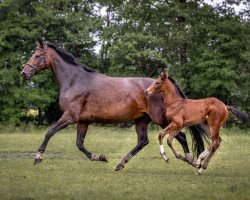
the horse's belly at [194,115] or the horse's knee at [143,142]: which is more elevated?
the horse's belly at [194,115]

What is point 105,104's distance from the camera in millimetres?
14133

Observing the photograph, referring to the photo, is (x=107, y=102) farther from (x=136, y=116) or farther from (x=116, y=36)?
(x=116, y=36)

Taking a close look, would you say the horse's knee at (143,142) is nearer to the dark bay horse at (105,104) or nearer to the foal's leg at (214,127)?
the dark bay horse at (105,104)

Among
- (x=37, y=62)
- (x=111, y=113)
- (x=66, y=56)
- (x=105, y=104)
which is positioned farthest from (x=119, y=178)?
(x=37, y=62)

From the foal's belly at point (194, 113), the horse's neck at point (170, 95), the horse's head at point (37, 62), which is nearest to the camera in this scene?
the foal's belly at point (194, 113)

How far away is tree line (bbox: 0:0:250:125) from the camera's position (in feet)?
130

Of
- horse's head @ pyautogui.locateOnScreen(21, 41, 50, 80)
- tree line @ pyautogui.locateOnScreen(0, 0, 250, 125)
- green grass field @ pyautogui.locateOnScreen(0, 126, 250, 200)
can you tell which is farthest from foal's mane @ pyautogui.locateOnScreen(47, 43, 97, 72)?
tree line @ pyautogui.locateOnScreen(0, 0, 250, 125)

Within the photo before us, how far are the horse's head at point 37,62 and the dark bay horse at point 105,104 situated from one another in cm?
38

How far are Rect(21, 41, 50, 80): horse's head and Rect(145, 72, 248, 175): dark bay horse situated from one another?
113 inches

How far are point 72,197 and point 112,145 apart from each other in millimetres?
12928

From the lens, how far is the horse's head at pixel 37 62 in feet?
48.6

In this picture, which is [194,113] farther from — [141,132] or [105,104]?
[105,104]

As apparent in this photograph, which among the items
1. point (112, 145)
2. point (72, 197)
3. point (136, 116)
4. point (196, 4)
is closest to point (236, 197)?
point (72, 197)

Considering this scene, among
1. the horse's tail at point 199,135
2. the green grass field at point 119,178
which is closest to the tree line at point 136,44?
the green grass field at point 119,178
